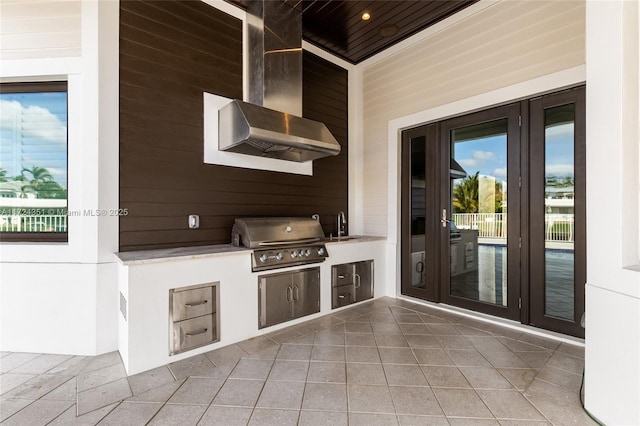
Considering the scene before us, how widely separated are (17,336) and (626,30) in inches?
189

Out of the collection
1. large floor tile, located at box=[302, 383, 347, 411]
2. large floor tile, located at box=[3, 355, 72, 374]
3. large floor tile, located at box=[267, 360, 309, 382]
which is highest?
large floor tile, located at box=[302, 383, 347, 411]

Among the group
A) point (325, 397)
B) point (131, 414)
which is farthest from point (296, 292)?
point (131, 414)

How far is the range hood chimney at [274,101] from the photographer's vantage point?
9.74 feet

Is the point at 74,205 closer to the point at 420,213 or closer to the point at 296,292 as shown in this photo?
the point at 296,292

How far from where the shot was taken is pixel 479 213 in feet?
11.1

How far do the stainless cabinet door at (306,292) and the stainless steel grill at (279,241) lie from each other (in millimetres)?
139

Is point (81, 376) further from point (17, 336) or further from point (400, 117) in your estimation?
point (400, 117)

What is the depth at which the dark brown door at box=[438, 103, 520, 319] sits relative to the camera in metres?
3.12

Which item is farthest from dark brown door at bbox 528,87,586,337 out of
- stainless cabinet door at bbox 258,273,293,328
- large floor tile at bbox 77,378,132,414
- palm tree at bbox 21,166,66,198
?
palm tree at bbox 21,166,66,198

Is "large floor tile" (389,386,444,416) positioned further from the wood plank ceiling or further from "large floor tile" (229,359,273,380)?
the wood plank ceiling

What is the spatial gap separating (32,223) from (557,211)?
4886mm

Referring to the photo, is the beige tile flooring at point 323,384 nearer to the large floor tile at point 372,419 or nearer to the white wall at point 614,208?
the large floor tile at point 372,419

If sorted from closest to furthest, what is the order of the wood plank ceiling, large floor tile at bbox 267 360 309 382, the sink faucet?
1. large floor tile at bbox 267 360 309 382
2. the wood plank ceiling
3. the sink faucet

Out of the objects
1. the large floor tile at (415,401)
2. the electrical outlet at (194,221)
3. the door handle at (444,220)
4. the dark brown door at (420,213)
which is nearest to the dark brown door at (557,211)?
the door handle at (444,220)
